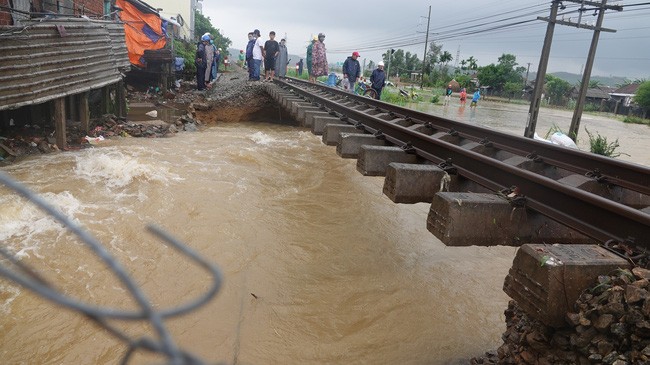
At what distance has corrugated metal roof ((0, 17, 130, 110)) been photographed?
584cm

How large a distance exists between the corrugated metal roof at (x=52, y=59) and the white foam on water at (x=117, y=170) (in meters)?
1.12

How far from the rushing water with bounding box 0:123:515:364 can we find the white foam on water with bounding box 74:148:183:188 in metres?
0.03

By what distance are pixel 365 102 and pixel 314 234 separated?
4843 millimetres

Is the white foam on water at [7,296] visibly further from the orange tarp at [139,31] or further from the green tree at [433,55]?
the green tree at [433,55]

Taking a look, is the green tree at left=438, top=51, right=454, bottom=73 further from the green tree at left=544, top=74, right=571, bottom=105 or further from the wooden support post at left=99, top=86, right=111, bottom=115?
the wooden support post at left=99, top=86, right=111, bottom=115

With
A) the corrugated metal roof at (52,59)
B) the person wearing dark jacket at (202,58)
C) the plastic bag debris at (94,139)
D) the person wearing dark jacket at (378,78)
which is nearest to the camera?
the corrugated metal roof at (52,59)

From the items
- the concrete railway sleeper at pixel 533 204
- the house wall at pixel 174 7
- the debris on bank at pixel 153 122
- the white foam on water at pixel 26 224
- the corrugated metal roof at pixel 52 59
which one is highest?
the house wall at pixel 174 7

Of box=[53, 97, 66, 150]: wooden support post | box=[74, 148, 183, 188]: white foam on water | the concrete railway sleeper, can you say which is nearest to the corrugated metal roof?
box=[53, 97, 66, 150]: wooden support post

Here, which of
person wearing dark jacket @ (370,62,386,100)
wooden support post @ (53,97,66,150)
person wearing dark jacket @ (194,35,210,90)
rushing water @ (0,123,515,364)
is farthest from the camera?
person wearing dark jacket @ (194,35,210,90)

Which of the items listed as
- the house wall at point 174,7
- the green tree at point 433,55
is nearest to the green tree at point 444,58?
the green tree at point 433,55

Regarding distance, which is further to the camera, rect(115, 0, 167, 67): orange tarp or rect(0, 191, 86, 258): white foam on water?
rect(115, 0, 167, 67): orange tarp

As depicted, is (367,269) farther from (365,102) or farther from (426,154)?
(365,102)

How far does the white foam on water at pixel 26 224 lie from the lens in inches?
169

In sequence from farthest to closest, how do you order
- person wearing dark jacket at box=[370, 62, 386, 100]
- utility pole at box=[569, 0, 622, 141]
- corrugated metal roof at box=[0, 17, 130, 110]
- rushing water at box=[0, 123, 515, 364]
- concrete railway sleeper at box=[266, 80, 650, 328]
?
person wearing dark jacket at box=[370, 62, 386, 100], utility pole at box=[569, 0, 622, 141], corrugated metal roof at box=[0, 17, 130, 110], rushing water at box=[0, 123, 515, 364], concrete railway sleeper at box=[266, 80, 650, 328]
